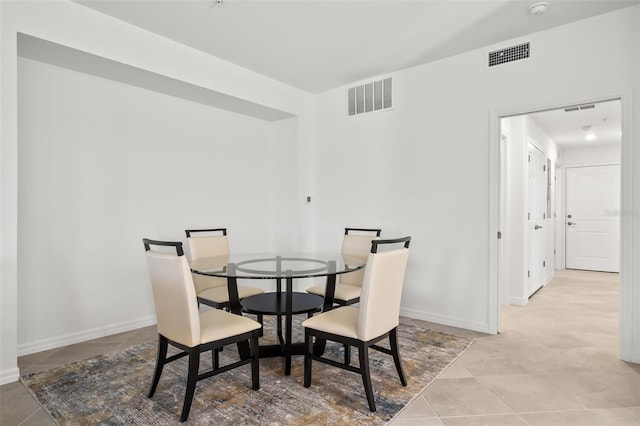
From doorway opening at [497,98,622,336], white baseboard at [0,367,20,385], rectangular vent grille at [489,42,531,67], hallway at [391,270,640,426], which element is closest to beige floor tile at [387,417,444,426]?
hallway at [391,270,640,426]

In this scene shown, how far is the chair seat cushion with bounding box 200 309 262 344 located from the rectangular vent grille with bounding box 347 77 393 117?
293 cm

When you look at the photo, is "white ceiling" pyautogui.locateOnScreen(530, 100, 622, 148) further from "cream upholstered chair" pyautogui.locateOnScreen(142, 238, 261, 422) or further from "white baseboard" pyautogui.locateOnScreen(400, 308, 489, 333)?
"cream upholstered chair" pyautogui.locateOnScreen(142, 238, 261, 422)

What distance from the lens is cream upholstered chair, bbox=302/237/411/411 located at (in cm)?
212

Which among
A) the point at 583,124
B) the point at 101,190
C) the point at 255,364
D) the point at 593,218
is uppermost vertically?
the point at 583,124

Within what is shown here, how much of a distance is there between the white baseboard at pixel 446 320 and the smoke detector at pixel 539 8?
2.66m

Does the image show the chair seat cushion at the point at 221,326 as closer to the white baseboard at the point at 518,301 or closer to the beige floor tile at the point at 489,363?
the beige floor tile at the point at 489,363

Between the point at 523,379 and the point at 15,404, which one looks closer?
the point at 15,404

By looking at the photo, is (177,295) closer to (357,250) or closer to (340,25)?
(357,250)

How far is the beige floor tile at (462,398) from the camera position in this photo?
6.98 ft

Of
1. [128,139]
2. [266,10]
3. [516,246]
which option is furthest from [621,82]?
[128,139]

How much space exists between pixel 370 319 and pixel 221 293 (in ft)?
4.68

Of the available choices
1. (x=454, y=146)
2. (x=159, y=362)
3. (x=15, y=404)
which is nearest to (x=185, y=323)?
(x=159, y=362)

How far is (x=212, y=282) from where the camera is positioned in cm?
335

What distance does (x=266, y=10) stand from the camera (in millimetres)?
2877
